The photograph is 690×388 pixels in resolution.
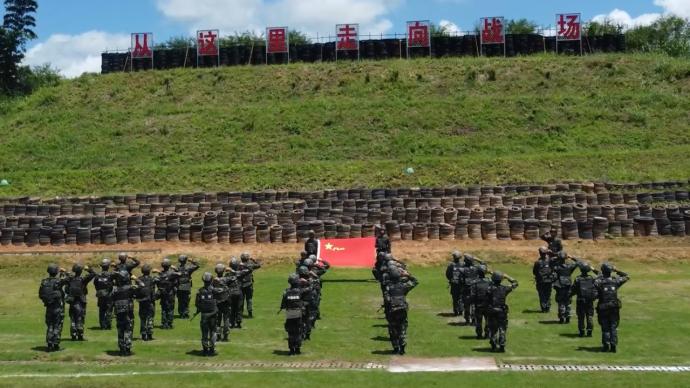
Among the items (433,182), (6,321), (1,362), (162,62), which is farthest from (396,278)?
(162,62)

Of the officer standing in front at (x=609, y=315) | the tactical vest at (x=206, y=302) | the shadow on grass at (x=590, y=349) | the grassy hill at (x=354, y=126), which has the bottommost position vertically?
the shadow on grass at (x=590, y=349)

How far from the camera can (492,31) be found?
243 ft

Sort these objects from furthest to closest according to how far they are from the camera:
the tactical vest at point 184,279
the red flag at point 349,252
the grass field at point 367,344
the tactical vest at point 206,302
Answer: the red flag at point 349,252
the tactical vest at point 184,279
the tactical vest at point 206,302
the grass field at point 367,344

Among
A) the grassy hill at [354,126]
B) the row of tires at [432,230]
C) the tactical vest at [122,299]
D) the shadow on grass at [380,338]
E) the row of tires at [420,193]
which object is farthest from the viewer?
the grassy hill at [354,126]

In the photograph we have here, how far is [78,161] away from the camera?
57.1 metres

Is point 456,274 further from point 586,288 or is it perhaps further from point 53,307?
point 53,307

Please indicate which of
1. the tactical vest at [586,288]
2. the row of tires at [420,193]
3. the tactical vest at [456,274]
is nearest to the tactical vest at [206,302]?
the tactical vest at [456,274]

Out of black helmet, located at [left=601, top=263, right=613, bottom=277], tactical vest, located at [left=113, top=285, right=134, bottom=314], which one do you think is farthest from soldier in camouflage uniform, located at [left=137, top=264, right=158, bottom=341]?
black helmet, located at [left=601, top=263, right=613, bottom=277]

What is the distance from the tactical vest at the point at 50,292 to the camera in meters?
19.7

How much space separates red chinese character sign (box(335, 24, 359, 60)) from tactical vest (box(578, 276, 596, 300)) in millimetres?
56243

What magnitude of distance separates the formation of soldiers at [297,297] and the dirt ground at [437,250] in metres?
10.1

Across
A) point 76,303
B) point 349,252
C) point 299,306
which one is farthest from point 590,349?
point 349,252

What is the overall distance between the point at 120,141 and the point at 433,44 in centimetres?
2999

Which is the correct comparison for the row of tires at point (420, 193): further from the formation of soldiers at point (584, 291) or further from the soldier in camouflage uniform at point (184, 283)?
the soldier in camouflage uniform at point (184, 283)
